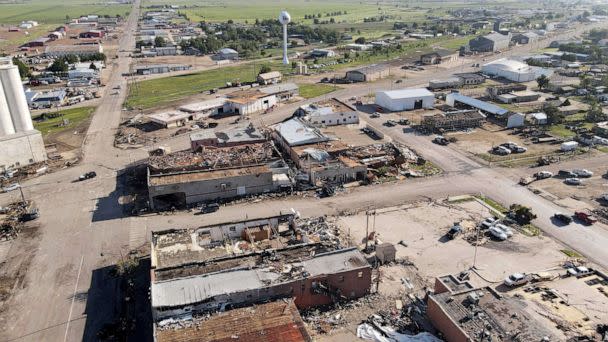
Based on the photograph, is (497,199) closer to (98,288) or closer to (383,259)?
(383,259)

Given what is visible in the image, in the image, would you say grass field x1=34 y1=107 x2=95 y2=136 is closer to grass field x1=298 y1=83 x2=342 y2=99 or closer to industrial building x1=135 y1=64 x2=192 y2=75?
industrial building x1=135 y1=64 x2=192 y2=75

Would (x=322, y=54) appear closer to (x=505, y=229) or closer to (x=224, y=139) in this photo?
(x=224, y=139)

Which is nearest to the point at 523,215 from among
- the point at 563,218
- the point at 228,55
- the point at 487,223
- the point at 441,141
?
the point at 487,223

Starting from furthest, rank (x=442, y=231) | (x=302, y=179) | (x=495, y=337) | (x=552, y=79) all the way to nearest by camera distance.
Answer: (x=552, y=79)
(x=302, y=179)
(x=442, y=231)
(x=495, y=337)

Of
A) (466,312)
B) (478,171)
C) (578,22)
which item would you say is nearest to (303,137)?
(478,171)

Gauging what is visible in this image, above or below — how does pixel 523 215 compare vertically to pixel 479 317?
below

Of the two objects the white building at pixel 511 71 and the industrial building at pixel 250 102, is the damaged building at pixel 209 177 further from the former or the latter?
the white building at pixel 511 71

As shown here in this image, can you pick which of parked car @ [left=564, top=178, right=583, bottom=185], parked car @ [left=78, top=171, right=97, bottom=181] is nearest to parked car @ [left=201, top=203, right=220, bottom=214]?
parked car @ [left=78, top=171, right=97, bottom=181]
